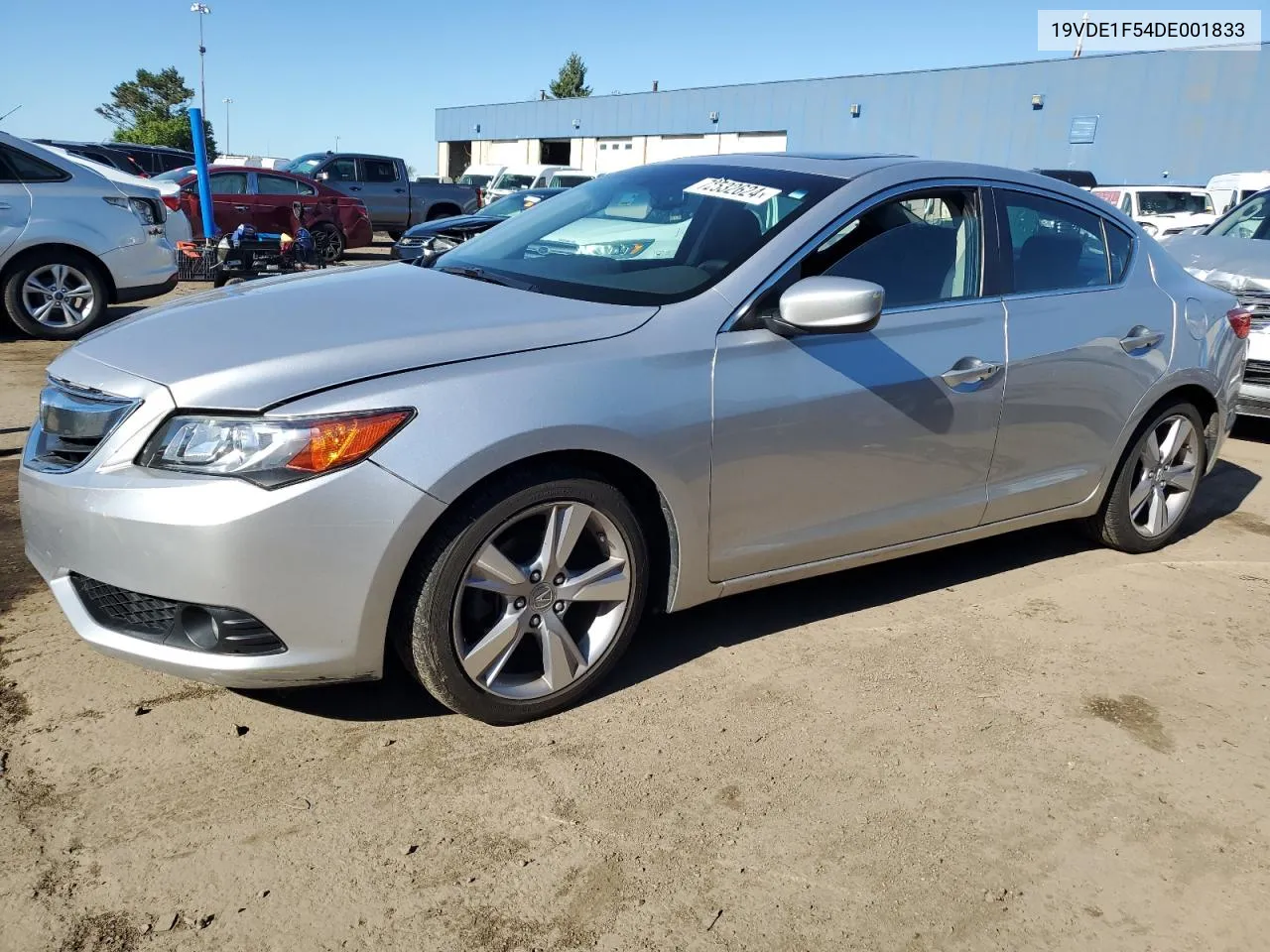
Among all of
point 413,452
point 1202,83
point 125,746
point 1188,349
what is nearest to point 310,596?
point 413,452

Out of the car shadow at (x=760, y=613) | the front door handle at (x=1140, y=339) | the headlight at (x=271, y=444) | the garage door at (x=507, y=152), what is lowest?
the car shadow at (x=760, y=613)

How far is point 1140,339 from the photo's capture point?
420 centimetres

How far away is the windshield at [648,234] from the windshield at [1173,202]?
1968 cm

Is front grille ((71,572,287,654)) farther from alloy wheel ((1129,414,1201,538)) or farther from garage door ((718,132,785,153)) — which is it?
garage door ((718,132,785,153))

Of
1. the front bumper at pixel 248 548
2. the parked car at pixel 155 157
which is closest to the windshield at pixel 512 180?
the parked car at pixel 155 157

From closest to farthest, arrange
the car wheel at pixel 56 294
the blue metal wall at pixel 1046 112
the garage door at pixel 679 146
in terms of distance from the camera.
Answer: the car wheel at pixel 56 294 → the blue metal wall at pixel 1046 112 → the garage door at pixel 679 146

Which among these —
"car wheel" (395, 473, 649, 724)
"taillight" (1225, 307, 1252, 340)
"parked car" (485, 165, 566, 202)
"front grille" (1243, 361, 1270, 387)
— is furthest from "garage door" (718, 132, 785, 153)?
"car wheel" (395, 473, 649, 724)

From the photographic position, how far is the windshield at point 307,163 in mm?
20406

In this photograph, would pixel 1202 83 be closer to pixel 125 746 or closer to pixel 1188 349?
pixel 1188 349

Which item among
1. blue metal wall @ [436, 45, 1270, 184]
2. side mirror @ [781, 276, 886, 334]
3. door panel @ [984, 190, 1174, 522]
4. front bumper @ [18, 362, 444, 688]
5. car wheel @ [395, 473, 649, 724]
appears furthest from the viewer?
blue metal wall @ [436, 45, 1270, 184]

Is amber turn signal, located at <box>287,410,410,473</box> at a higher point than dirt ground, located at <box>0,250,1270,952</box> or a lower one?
higher

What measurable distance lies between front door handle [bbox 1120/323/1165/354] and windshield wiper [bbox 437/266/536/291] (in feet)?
7.74

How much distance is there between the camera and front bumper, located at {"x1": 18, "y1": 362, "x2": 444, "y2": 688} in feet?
8.07

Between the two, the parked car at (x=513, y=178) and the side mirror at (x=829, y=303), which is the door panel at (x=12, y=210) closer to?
the side mirror at (x=829, y=303)
